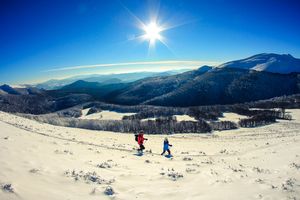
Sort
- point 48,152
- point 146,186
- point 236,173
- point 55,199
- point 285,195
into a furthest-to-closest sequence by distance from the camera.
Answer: point 48,152 → point 236,173 → point 146,186 → point 285,195 → point 55,199

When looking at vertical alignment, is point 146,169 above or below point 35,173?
below

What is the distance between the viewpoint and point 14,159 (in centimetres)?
1212

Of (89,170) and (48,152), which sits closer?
(89,170)

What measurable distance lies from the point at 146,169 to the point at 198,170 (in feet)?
10.9

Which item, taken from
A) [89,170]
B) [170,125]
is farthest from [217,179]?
[170,125]

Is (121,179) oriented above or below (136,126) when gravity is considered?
above

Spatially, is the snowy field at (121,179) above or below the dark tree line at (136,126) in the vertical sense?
above

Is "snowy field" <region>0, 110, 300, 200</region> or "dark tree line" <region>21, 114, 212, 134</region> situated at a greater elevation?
"snowy field" <region>0, 110, 300, 200</region>

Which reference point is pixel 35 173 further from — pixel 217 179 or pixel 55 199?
pixel 217 179

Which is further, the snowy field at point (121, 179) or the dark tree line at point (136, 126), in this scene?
the dark tree line at point (136, 126)

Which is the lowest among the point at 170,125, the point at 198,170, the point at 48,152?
the point at 170,125

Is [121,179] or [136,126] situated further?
[136,126]

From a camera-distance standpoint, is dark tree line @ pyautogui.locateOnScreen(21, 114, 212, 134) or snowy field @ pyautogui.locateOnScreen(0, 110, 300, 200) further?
dark tree line @ pyautogui.locateOnScreen(21, 114, 212, 134)

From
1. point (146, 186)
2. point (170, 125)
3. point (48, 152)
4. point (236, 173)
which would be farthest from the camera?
point (170, 125)
